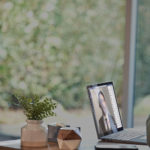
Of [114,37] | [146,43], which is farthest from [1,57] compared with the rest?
[146,43]

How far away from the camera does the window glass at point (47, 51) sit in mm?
4031

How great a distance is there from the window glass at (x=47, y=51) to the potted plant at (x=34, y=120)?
7.08ft

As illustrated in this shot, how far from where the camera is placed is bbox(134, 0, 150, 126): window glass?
3.25m

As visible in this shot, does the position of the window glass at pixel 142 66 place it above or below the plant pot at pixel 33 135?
above

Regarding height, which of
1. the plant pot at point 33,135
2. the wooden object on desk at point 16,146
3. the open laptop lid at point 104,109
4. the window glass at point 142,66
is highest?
the window glass at point 142,66

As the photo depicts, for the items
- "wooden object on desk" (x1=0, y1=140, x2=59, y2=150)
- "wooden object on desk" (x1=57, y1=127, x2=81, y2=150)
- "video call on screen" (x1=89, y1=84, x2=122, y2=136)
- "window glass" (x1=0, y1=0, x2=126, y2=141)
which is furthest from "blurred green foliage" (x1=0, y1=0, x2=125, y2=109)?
"wooden object on desk" (x1=57, y1=127, x2=81, y2=150)

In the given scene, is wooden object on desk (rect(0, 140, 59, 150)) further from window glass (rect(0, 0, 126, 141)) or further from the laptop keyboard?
window glass (rect(0, 0, 126, 141))

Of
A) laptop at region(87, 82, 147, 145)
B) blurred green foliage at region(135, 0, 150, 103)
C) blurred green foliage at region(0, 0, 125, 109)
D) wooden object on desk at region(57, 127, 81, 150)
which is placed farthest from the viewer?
blurred green foliage at region(0, 0, 125, 109)

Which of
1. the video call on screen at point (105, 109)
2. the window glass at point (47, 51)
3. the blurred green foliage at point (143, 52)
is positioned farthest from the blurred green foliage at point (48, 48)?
the video call on screen at point (105, 109)

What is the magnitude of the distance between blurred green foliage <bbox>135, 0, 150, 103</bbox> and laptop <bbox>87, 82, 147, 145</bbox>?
105 cm

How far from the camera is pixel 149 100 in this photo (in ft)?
10.7

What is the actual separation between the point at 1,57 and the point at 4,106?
0.50m

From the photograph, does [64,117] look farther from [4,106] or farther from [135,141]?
[135,141]

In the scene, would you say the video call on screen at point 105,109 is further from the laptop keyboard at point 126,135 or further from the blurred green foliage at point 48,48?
the blurred green foliage at point 48,48
